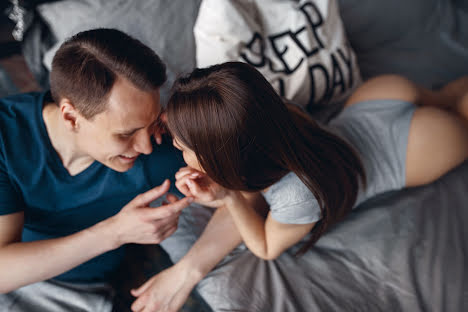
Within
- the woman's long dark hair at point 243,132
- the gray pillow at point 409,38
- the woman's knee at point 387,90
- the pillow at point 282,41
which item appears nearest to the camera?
the woman's long dark hair at point 243,132

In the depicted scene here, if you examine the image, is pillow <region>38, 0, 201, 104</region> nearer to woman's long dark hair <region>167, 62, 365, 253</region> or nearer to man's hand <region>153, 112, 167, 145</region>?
man's hand <region>153, 112, 167, 145</region>

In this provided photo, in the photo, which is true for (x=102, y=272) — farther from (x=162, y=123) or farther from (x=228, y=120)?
(x=228, y=120)

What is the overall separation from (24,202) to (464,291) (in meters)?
1.21

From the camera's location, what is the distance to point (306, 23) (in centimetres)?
107

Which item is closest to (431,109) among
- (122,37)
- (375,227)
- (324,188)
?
(375,227)

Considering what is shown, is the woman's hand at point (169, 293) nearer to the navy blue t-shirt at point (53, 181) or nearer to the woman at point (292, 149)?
the woman at point (292, 149)

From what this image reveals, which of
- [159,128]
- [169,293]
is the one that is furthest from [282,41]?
[169,293]

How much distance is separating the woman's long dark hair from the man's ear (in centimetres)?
24

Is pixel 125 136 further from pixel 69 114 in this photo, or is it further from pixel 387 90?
pixel 387 90

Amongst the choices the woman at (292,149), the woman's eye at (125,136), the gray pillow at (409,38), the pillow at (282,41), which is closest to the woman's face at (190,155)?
the woman at (292,149)

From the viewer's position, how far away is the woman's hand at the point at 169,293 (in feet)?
2.80

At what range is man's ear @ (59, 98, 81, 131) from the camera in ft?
2.41

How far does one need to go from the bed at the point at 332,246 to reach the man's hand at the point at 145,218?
0.21 metres

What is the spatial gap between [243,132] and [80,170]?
520mm
